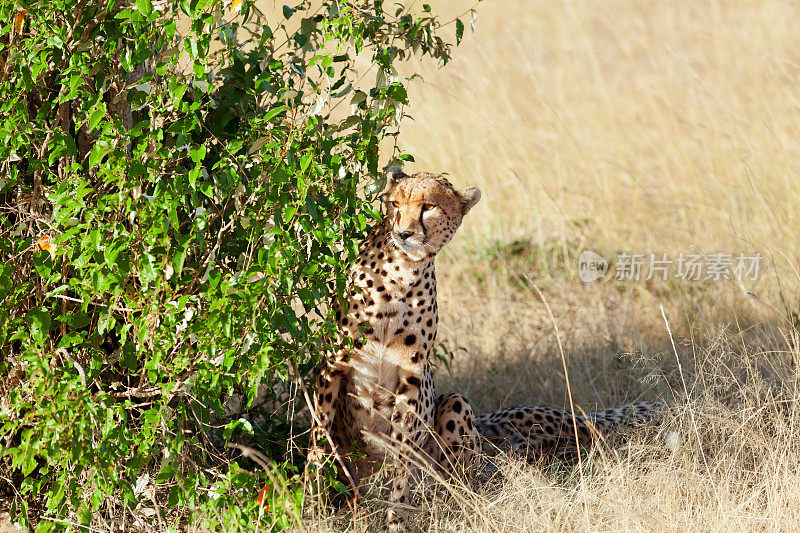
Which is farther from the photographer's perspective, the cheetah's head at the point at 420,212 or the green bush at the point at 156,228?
the cheetah's head at the point at 420,212

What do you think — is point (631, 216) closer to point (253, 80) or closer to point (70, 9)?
point (253, 80)

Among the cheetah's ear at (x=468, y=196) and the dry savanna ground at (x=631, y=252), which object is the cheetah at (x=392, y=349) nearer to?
the cheetah's ear at (x=468, y=196)

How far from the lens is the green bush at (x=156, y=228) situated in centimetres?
236

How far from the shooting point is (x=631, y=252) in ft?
18.9

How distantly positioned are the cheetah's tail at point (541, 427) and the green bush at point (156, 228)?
42.5 inches

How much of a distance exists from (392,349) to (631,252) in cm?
314

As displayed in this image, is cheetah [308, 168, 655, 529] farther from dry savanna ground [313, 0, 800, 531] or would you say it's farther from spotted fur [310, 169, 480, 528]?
→ dry savanna ground [313, 0, 800, 531]

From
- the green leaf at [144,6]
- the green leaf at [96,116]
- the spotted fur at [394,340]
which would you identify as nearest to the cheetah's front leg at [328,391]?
the spotted fur at [394,340]

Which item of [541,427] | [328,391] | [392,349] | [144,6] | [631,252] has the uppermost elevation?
[144,6]

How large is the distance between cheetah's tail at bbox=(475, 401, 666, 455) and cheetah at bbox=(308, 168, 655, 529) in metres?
0.35

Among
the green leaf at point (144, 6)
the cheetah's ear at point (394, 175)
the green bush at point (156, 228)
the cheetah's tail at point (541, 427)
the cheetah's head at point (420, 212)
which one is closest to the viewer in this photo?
the green leaf at point (144, 6)

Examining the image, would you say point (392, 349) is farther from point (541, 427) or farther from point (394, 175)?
point (541, 427)

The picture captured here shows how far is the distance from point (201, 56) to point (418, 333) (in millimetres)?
1211

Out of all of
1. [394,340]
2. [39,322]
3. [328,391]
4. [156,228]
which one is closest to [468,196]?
[394,340]
